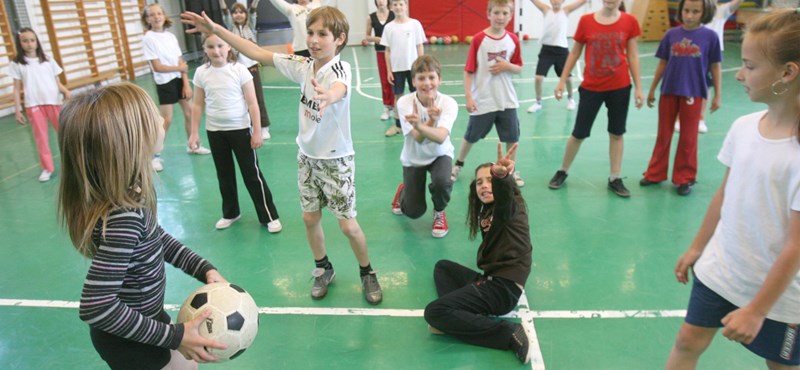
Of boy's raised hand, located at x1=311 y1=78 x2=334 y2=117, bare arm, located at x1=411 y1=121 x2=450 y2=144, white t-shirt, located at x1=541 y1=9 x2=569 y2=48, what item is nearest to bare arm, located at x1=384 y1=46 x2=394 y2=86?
white t-shirt, located at x1=541 y1=9 x2=569 y2=48

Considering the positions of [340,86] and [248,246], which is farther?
[248,246]

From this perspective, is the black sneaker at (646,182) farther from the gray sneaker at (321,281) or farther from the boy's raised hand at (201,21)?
the boy's raised hand at (201,21)

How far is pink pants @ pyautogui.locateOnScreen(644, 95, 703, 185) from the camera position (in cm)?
490

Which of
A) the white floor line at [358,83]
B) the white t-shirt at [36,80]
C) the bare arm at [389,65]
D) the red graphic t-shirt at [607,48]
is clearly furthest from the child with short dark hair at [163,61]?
the red graphic t-shirt at [607,48]

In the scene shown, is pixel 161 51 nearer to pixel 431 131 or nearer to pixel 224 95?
pixel 224 95

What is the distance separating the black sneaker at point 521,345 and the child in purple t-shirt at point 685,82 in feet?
9.58

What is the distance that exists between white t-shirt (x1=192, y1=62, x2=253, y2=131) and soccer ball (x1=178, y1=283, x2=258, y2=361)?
99.5 inches

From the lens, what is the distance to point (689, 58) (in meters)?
4.74

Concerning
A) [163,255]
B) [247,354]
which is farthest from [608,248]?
[163,255]

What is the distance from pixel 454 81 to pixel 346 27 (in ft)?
24.5

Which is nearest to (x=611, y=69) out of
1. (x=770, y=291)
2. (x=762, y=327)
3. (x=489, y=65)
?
(x=489, y=65)

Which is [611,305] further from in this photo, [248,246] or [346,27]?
[248,246]

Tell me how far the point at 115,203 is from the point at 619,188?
14.7ft

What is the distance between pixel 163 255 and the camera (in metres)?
1.99
